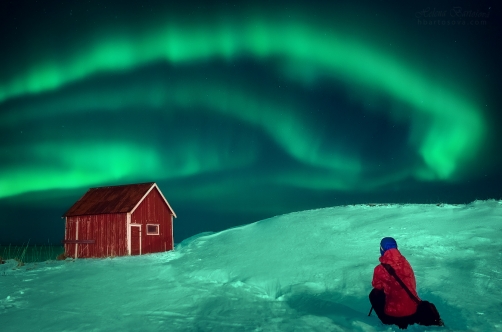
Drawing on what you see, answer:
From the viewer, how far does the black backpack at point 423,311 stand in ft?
17.3

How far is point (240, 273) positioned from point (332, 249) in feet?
11.1

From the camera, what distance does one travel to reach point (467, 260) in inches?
331

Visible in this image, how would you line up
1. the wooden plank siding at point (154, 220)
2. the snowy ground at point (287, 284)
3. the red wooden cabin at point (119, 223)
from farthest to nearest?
the wooden plank siding at point (154, 220) → the red wooden cabin at point (119, 223) → the snowy ground at point (287, 284)

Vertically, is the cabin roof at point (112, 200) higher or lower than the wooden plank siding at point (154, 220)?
higher

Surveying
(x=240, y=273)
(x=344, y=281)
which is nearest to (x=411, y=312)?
(x=344, y=281)

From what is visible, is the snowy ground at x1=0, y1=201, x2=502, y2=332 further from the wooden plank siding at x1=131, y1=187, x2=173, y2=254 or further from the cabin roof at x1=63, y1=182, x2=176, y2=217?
the cabin roof at x1=63, y1=182, x2=176, y2=217

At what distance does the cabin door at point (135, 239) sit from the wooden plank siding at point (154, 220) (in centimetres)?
32

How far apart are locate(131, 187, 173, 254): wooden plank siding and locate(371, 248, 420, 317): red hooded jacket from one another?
768 inches

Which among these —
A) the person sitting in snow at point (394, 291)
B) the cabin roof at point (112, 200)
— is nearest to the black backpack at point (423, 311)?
the person sitting in snow at point (394, 291)

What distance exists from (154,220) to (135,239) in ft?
7.95

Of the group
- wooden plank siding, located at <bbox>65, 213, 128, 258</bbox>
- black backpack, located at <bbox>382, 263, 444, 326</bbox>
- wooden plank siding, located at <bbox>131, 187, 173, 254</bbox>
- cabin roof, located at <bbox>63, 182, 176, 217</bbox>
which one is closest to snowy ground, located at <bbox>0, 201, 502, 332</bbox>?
black backpack, located at <bbox>382, 263, 444, 326</bbox>

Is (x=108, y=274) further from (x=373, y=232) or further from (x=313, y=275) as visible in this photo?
(x=373, y=232)

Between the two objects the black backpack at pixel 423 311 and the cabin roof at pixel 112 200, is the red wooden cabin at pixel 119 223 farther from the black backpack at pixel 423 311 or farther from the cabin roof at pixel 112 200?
the black backpack at pixel 423 311

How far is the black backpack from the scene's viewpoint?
5.27 metres
